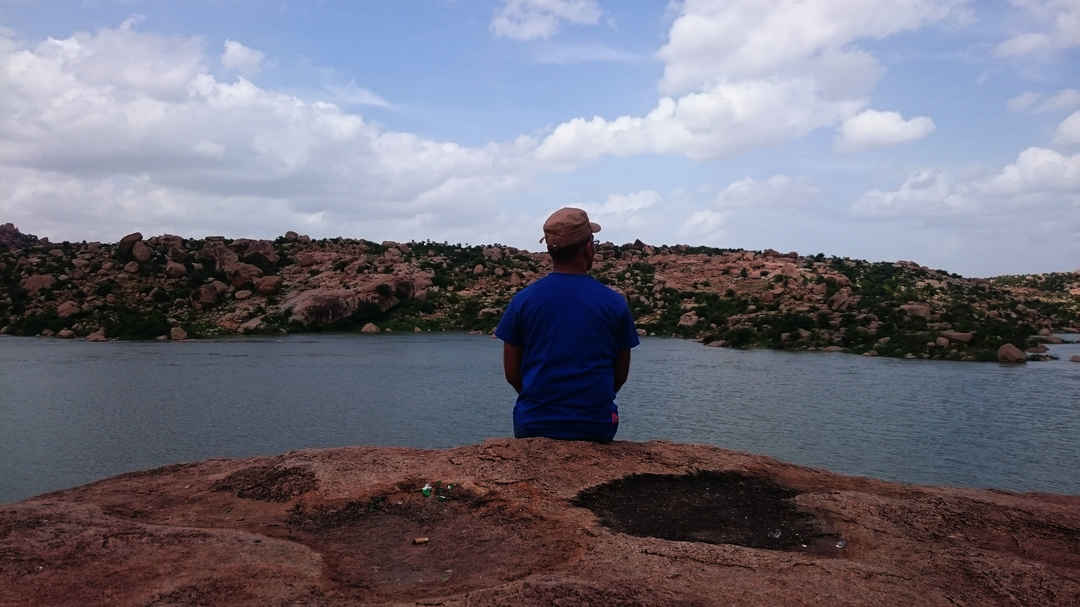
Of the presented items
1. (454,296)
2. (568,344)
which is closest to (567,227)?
(568,344)

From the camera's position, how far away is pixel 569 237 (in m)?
5.74

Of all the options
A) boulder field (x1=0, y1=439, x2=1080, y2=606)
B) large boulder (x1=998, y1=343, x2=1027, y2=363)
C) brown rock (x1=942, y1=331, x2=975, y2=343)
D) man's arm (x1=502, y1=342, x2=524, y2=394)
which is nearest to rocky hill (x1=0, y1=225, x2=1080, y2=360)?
brown rock (x1=942, y1=331, x2=975, y2=343)

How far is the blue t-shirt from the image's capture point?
5527 mm

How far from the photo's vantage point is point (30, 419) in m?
16.5

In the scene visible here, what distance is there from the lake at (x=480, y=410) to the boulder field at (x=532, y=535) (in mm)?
7852

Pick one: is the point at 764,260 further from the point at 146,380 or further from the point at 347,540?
the point at 347,540

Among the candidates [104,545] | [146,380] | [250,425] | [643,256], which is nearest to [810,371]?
[250,425]

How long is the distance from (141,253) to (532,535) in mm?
44661

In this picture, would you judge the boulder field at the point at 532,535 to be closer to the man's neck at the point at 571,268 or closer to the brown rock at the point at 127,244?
the man's neck at the point at 571,268

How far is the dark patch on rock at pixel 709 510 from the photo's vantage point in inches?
170

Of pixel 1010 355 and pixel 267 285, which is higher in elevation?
pixel 267 285

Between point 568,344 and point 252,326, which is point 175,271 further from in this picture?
point 568,344

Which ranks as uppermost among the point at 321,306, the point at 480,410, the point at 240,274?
the point at 240,274

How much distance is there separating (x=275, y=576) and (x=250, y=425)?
1342 centimetres
